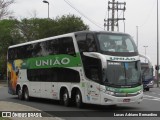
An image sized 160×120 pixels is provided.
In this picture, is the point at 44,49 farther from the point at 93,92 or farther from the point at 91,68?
the point at 93,92

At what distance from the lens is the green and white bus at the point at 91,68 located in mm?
20547

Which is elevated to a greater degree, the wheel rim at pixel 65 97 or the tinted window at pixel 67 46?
the tinted window at pixel 67 46

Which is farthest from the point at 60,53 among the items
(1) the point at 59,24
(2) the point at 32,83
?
(1) the point at 59,24

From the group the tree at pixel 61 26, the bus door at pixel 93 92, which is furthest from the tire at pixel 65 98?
the tree at pixel 61 26

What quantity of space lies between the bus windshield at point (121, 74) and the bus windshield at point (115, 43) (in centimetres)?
78

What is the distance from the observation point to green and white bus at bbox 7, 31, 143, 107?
67.4ft

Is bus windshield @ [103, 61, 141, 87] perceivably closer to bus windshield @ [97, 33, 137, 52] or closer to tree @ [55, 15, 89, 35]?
bus windshield @ [97, 33, 137, 52]

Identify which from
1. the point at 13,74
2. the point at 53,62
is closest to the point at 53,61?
the point at 53,62

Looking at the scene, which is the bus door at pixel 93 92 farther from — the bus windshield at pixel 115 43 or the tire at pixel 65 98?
the tire at pixel 65 98

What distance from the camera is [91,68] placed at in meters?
21.2

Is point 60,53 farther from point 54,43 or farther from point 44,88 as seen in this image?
point 44,88

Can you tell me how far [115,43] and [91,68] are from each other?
1680mm

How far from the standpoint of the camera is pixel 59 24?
67.2m

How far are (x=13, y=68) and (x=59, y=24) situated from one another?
118ft
